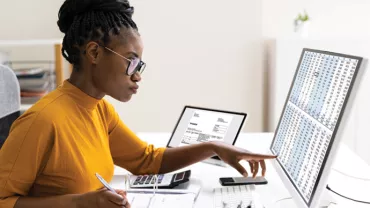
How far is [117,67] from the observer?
1.11m

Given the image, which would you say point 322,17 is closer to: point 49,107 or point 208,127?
point 208,127

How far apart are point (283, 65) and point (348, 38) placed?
0.43 meters

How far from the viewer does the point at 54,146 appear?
1.03m

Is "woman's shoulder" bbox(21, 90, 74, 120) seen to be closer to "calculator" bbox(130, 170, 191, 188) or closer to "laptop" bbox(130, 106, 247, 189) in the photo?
"calculator" bbox(130, 170, 191, 188)

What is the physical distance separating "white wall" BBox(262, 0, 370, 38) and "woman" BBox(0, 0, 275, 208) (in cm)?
211

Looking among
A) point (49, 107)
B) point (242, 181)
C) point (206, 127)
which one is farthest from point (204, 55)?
point (49, 107)

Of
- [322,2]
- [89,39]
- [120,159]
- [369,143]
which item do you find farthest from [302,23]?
[89,39]

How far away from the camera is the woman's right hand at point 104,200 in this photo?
0.97 m

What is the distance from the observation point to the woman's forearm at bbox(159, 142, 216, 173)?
1.43 metres

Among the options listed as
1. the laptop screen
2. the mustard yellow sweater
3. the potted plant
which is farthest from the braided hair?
the potted plant

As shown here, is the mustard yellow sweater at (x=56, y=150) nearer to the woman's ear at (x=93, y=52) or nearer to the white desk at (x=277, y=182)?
the woman's ear at (x=93, y=52)

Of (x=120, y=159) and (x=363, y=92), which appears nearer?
(x=120, y=159)

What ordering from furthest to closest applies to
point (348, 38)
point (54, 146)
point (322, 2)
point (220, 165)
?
1. point (322, 2)
2. point (348, 38)
3. point (220, 165)
4. point (54, 146)

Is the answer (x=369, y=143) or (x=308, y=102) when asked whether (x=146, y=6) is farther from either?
(x=308, y=102)
